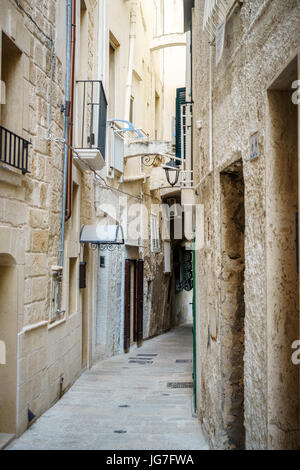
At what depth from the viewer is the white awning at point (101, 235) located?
9758 mm

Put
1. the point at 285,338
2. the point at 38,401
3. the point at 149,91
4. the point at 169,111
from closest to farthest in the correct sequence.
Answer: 1. the point at 285,338
2. the point at 38,401
3. the point at 149,91
4. the point at 169,111

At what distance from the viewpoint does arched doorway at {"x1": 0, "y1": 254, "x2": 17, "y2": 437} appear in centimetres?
596

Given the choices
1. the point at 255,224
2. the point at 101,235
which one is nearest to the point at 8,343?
the point at 255,224

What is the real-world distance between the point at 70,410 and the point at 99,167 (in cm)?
440

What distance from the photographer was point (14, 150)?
18.6 feet

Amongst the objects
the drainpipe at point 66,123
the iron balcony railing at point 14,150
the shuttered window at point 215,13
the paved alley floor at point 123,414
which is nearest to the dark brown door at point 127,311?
the paved alley floor at point 123,414

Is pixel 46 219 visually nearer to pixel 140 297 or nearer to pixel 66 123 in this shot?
pixel 66 123

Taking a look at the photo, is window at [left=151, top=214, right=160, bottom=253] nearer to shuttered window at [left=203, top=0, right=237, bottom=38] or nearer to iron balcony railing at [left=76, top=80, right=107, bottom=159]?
iron balcony railing at [left=76, top=80, right=107, bottom=159]

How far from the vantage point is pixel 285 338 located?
336cm

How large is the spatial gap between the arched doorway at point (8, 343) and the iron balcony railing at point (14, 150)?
103cm

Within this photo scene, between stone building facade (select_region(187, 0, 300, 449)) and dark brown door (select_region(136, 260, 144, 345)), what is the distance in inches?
369

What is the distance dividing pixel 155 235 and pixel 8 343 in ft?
38.0

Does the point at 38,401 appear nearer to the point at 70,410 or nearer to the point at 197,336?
the point at 70,410
